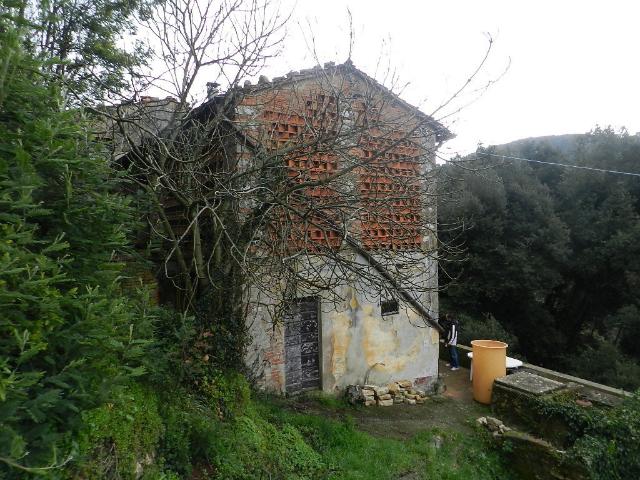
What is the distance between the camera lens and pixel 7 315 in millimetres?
1979

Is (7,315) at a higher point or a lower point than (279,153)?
lower

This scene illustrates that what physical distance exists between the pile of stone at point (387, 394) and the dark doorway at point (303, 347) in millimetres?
806

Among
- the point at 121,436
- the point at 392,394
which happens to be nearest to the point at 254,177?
the point at 121,436

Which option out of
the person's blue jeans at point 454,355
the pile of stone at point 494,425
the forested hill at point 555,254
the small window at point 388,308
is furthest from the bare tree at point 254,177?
the forested hill at point 555,254

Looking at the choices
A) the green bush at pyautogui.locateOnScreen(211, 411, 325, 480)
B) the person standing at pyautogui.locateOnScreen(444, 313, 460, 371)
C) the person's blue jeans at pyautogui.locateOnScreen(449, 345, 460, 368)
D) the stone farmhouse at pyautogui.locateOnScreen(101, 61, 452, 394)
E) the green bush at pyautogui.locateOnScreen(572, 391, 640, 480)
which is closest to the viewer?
the green bush at pyautogui.locateOnScreen(211, 411, 325, 480)

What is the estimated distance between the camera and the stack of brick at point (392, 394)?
8.82 metres

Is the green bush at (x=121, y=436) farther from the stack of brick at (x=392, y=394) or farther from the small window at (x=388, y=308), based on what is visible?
the small window at (x=388, y=308)

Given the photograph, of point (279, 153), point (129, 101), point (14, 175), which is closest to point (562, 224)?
point (279, 153)

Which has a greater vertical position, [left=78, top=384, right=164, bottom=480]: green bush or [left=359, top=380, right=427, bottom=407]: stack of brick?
[left=78, top=384, right=164, bottom=480]: green bush

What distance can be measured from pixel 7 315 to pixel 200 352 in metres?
3.82

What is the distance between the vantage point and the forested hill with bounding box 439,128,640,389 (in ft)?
52.8

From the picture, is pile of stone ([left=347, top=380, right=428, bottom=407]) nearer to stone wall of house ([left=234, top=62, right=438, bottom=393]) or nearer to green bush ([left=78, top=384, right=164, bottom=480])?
stone wall of house ([left=234, top=62, right=438, bottom=393])

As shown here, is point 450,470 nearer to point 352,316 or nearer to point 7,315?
point 352,316

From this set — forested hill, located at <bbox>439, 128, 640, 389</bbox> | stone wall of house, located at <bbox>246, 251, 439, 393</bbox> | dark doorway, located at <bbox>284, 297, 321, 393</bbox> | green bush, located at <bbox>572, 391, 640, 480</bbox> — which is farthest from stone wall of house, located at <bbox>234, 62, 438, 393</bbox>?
forested hill, located at <bbox>439, 128, 640, 389</bbox>
